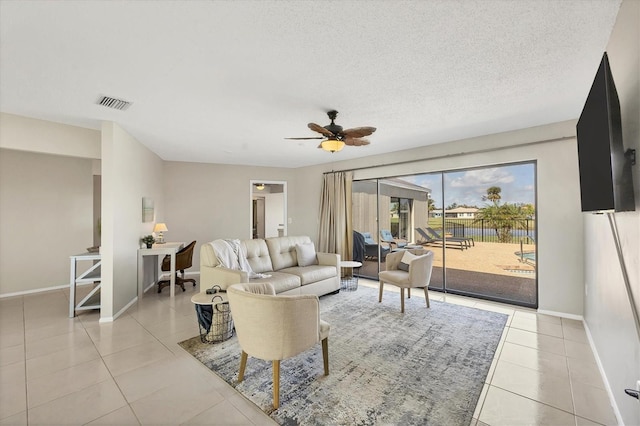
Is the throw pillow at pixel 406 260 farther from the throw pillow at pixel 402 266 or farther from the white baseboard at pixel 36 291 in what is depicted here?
the white baseboard at pixel 36 291

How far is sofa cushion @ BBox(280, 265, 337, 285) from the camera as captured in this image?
13.3 ft

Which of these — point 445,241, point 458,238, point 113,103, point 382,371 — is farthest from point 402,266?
point 113,103

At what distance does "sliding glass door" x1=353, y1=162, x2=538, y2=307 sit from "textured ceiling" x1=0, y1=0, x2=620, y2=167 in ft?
3.90

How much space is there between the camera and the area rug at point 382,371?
Answer: 6.03 feet

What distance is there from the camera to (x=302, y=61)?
84.0 inches

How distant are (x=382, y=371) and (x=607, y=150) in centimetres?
218

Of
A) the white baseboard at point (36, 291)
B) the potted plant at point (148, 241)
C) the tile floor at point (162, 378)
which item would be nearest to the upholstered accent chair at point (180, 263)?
the potted plant at point (148, 241)

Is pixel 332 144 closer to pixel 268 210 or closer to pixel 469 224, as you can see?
pixel 469 224

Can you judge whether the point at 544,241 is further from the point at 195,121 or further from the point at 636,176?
the point at 195,121

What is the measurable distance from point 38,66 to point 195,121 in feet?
4.90

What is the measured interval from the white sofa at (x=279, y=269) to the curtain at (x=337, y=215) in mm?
1158

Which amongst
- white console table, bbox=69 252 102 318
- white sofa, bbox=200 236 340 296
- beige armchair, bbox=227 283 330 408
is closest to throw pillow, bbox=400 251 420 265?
white sofa, bbox=200 236 340 296

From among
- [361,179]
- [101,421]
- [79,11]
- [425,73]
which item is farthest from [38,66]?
[361,179]

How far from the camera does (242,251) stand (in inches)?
158
